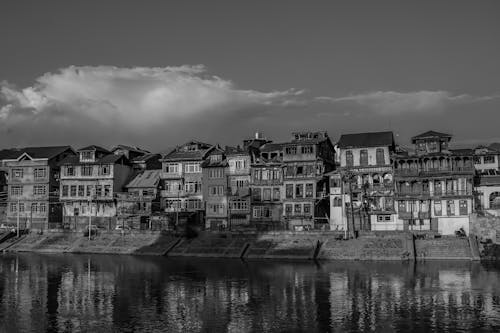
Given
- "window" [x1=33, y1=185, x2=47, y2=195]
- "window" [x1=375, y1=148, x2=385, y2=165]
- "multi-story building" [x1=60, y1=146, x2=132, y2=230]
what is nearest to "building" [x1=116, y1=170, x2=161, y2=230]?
"multi-story building" [x1=60, y1=146, x2=132, y2=230]

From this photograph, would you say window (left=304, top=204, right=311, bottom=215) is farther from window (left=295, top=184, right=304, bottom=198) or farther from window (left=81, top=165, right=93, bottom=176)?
window (left=81, top=165, right=93, bottom=176)

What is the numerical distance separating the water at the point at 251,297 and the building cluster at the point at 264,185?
1983 centimetres

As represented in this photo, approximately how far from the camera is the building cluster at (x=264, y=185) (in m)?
96.2

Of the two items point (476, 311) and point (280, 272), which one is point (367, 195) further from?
point (476, 311)

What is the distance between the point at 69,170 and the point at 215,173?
3217 centimetres

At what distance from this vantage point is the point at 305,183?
344 feet

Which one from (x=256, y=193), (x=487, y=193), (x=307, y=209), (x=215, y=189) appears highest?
(x=215, y=189)

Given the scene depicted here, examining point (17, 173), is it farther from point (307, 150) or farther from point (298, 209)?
point (307, 150)

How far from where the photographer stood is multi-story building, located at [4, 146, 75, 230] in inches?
4906

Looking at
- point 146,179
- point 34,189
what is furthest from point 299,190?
point 34,189

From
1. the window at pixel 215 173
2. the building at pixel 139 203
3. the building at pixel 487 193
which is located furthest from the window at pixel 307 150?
the building at pixel 139 203

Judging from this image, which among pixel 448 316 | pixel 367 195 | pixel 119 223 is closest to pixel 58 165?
pixel 119 223

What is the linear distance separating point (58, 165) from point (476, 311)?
98.7 meters

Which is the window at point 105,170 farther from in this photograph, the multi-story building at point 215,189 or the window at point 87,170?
the multi-story building at point 215,189
